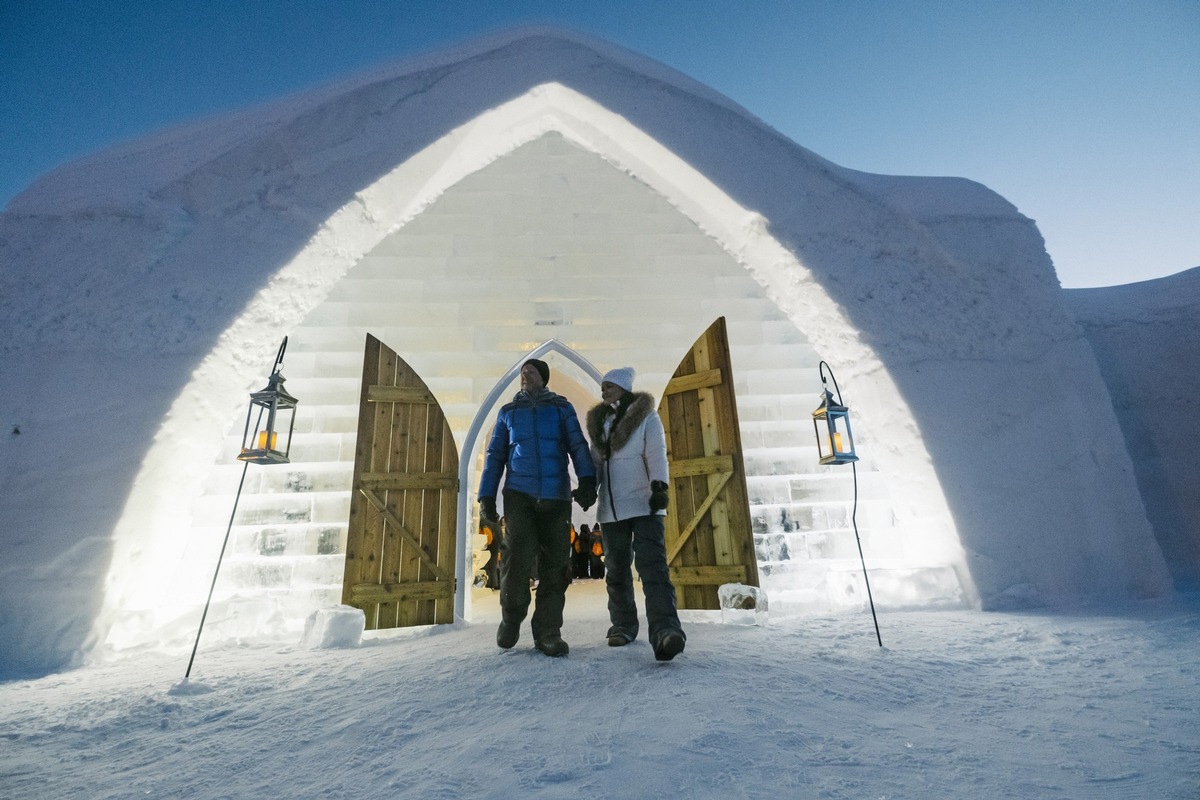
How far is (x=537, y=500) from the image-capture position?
9.22 ft

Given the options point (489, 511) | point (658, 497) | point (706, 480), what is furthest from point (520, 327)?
point (658, 497)

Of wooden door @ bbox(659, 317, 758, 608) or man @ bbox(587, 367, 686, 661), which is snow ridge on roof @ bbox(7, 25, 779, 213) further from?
man @ bbox(587, 367, 686, 661)

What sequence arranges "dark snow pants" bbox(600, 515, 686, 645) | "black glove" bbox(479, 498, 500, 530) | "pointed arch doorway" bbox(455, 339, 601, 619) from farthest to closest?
"pointed arch doorway" bbox(455, 339, 601, 619)
"black glove" bbox(479, 498, 500, 530)
"dark snow pants" bbox(600, 515, 686, 645)

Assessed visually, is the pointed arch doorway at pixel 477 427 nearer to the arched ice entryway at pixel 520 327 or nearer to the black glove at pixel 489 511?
the arched ice entryway at pixel 520 327

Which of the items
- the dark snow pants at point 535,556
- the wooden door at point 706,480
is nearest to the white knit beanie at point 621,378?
the dark snow pants at point 535,556

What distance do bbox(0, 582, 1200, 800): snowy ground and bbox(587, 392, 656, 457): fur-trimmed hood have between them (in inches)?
42.1

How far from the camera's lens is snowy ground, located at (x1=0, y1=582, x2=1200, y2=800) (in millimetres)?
1339

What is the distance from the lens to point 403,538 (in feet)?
14.9

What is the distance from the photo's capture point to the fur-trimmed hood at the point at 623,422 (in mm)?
2891

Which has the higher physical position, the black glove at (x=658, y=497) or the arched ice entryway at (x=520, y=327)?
the arched ice entryway at (x=520, y=327)

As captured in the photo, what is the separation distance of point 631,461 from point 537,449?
1.68 ft

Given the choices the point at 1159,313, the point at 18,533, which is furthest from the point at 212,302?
the point at 1159,313

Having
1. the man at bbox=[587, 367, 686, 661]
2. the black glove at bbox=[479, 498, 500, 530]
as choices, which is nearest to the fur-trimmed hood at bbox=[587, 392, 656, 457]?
the man at bbox=[587, 367, 686, 661]

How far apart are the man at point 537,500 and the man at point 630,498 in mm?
149
